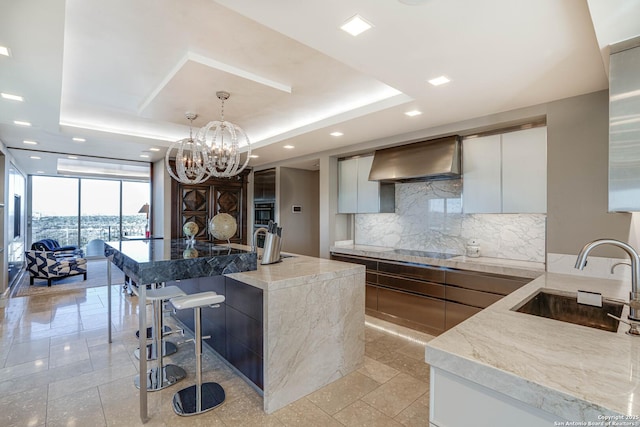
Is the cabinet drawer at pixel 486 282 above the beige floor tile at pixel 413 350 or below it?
above

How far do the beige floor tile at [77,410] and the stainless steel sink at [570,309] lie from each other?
2828mm

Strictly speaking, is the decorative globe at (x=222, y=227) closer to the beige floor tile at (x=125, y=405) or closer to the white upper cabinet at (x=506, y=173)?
the beige floor tile at (x=125, y=405)

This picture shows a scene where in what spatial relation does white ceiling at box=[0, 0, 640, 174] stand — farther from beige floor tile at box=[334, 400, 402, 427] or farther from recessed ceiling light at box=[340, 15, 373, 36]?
beige floor tile at box=[334, 400, 402, 427]

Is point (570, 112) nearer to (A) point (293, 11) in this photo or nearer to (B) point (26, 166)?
(A) point (293, 11)

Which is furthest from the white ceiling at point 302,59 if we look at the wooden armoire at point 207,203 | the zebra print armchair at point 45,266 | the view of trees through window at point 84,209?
the view of trees through window at point 84,209

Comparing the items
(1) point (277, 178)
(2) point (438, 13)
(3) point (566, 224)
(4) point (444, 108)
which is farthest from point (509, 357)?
(1) point (277, 178)

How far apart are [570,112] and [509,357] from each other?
8.75ft

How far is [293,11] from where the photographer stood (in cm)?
160

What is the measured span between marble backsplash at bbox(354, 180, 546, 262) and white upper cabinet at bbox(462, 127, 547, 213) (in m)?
0.37

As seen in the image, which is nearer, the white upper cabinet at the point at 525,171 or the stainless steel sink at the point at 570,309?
the stainless steel sink at the point at 570,309

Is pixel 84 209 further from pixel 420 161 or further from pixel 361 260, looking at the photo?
pixel 420 161

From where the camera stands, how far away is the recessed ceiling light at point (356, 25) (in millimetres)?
1661

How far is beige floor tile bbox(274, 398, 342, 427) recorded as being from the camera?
6.97 ft

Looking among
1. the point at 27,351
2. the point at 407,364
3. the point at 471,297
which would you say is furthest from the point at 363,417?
the point at 27,351
